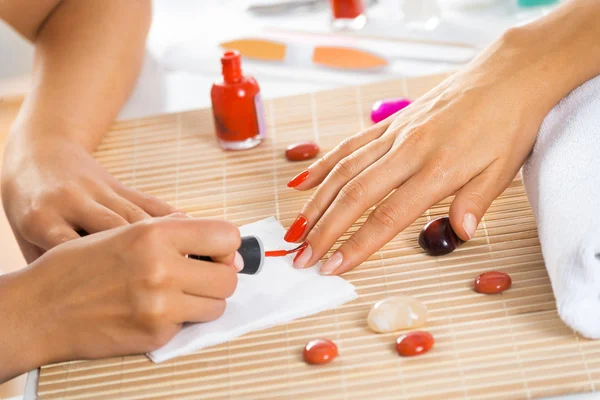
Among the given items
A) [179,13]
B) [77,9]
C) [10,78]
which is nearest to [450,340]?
[77,9]

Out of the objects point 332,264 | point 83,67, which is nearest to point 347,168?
point 332,264

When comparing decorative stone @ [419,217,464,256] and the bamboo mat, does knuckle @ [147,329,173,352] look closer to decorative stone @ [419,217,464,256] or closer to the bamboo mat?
the bamboo mat

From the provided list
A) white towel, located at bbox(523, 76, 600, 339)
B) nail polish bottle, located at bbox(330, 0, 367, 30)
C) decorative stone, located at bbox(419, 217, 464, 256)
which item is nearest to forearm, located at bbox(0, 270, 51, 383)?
decorative stone, located at bbox(419, 217, 464, 256)

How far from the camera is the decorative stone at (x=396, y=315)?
2.68 feet

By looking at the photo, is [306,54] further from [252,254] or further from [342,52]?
[252,254]

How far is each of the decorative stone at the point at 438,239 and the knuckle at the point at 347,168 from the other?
0.13 metres

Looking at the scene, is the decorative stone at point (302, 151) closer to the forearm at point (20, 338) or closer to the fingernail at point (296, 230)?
the fingernail at point (296, 230)

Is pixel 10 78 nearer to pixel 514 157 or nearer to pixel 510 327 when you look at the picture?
pixel 514 157

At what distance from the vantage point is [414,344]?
2.56ft

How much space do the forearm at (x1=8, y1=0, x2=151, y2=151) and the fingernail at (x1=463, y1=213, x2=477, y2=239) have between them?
59cm

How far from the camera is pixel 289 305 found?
0.88 metres

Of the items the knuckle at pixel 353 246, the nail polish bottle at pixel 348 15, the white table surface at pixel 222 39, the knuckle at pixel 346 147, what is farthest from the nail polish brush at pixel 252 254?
the nail polish bottle at pixel 348 15

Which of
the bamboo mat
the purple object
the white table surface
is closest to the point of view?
the bamboo mat

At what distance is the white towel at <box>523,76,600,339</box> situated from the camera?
0.77 m
